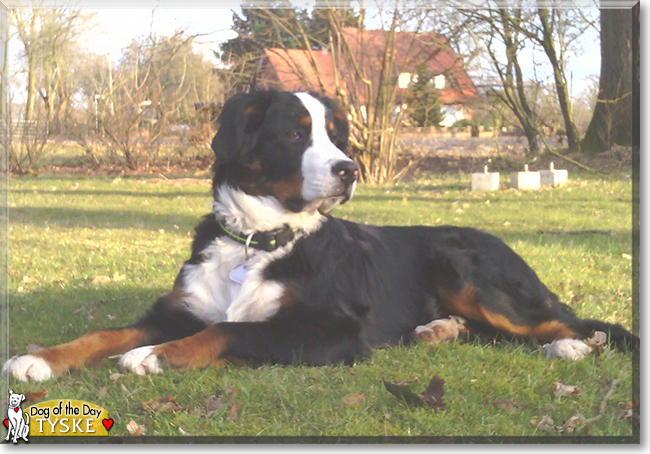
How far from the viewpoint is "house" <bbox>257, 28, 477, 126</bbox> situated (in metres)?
13.9

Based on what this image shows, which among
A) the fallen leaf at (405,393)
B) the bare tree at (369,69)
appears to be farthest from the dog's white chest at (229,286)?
the bare tree at (369,69)

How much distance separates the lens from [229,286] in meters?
4.01

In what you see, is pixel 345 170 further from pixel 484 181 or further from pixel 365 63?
pixel 365 63

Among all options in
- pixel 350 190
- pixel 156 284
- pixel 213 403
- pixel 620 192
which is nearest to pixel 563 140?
pixel 620 192

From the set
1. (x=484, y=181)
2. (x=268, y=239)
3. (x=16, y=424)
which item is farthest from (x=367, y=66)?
(x=16, y=424)

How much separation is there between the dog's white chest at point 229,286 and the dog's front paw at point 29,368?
889 millimetres

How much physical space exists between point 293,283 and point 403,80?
1157cm

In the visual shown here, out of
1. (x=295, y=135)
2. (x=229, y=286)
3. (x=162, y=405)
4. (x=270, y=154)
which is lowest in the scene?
(x=162, y=405)

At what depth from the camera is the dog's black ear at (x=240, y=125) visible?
400 centimetres

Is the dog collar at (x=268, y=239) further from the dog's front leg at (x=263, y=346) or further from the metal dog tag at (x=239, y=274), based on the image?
the dog's front leg at (x=263, y=346)

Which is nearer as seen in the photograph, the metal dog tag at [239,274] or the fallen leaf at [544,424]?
the fallen leaf at [544,424]

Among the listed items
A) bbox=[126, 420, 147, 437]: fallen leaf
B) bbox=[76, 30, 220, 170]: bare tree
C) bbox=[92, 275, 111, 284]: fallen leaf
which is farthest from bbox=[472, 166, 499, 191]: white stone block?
bbox=[126, 420, 147, 437]: fallen leaf

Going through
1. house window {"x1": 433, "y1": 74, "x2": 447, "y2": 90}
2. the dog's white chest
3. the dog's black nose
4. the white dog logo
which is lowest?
the white dog logo

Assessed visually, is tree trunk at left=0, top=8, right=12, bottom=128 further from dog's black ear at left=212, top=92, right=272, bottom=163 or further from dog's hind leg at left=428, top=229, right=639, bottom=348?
dog's hind leg at left=428, top=229, right=639, bottom=348
